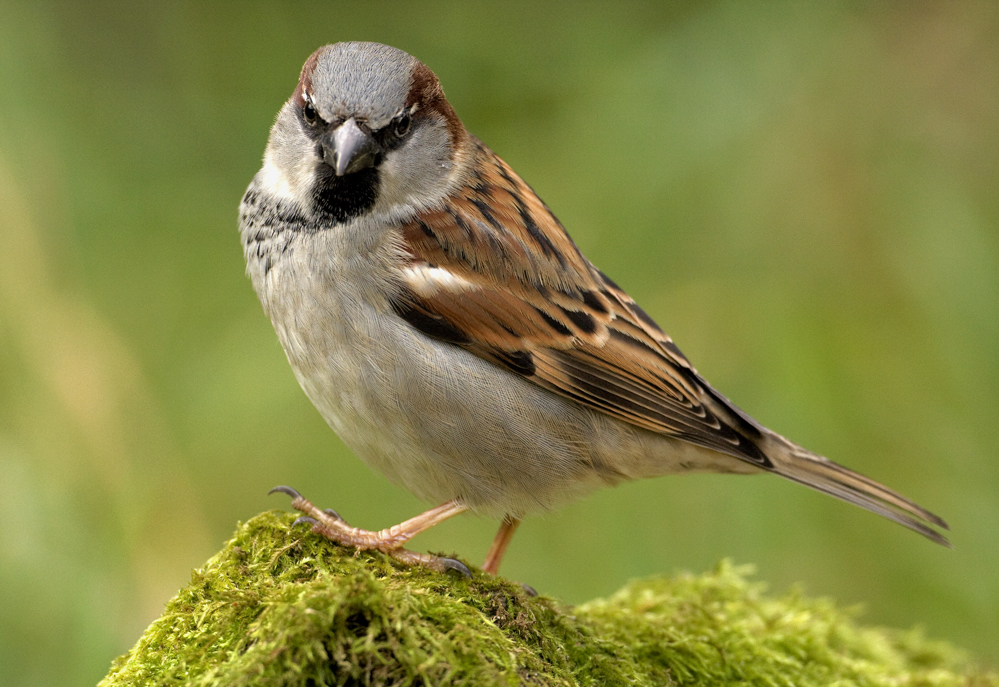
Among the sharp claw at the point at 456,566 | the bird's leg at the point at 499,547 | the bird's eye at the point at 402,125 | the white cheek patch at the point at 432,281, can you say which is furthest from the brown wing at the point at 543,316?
the sharp claw at the point at 456,566

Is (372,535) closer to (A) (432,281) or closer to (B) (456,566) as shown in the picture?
(B) (456,566)

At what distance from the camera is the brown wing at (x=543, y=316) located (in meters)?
2.96

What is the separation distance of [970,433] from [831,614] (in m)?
1.68

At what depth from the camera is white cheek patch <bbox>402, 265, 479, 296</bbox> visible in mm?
2906

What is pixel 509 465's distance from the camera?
9.78ft

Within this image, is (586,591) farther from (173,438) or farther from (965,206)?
(965,206)

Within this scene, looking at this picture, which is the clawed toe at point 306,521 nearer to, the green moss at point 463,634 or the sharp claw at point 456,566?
the green moss at point 463,634

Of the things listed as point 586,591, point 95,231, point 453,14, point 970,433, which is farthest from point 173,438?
point 970,433

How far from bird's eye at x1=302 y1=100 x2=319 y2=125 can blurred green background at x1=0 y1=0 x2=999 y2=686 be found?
1891 mm

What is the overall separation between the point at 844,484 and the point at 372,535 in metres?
1.58

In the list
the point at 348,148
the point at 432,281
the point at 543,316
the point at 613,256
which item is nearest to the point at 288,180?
the point at 348,148

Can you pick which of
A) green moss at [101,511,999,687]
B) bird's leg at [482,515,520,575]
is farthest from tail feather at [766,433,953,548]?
bird's leg at [482,515,520,575]

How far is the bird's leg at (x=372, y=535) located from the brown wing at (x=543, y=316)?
1.86 ft

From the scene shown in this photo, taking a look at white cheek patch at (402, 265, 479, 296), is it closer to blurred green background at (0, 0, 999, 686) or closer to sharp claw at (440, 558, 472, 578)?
sharp claw at (440, 558, 472, 578)
